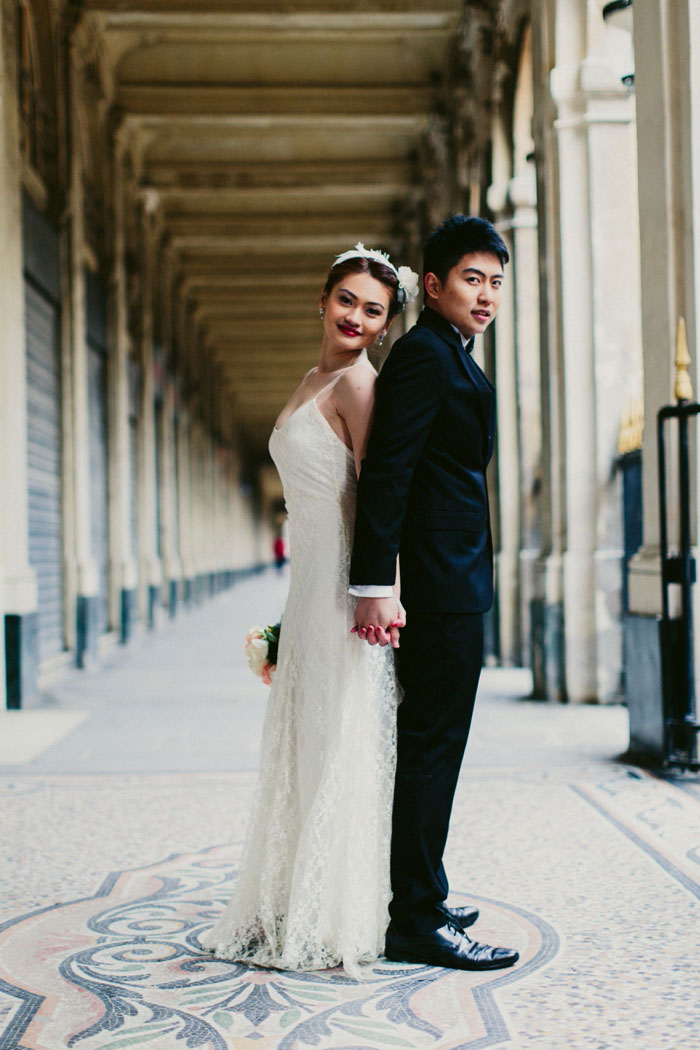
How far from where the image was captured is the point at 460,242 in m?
2.94

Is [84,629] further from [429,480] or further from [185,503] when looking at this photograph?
[185,503]

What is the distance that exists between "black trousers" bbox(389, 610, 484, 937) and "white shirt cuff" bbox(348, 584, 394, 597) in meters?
0.15

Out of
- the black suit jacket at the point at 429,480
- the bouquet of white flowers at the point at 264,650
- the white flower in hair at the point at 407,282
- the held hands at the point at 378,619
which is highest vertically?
the white flower in hair at the point at 407,282

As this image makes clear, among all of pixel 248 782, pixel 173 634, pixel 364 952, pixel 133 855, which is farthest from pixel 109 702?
pixel 173 634

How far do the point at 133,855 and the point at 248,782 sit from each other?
1358 mm

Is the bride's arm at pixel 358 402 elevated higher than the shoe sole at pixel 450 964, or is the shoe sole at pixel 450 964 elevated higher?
the bride's arm at pixel 358 402

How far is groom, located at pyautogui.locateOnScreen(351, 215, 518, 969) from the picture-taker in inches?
114

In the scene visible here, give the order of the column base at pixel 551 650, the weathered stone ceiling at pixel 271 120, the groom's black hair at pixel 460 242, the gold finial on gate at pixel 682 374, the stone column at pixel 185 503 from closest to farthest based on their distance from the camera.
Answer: the groom's black hair at pixel 460 242, the gold finial on gate at pixel 682 374, the column base at pixel 551 650, the weathered stone ceiling at pixel 271 120, the stone column at pixel 185 503

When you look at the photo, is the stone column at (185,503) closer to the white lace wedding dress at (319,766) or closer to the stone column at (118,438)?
the stone column at (118,438)

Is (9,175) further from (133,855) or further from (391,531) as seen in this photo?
(391,531)

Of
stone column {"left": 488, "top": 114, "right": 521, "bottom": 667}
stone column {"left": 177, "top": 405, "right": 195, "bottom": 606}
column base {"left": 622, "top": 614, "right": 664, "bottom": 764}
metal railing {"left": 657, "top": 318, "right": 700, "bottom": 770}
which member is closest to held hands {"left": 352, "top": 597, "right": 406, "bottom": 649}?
metal railing {"left": 657, "top": 318, "right": 700, "bottom": 770}

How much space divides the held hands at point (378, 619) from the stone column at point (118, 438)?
11.3 meters

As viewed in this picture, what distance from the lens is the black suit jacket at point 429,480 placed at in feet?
9.29

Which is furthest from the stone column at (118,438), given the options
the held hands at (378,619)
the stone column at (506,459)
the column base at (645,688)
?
the held hands at (378,619)
